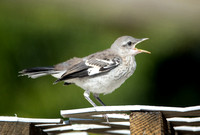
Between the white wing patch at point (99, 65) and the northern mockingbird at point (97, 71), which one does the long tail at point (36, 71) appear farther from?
Result: the white wing patch at point (99, 65)

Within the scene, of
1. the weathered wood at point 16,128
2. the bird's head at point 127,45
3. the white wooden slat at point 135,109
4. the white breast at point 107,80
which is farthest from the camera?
the bird's head at point 127,45

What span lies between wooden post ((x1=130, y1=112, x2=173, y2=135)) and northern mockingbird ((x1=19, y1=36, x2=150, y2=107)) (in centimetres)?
101

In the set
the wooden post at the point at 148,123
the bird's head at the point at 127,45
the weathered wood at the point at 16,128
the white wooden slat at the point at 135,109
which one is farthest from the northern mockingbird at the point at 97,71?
the wooden post at the point at 148,123

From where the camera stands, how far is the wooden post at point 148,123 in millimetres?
1986

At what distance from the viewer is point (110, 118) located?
2.21m

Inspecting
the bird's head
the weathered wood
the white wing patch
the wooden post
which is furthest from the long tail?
the wooden post

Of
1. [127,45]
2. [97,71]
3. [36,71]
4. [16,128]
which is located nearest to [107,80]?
[97,71]

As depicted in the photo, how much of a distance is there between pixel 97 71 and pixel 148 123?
117 cm

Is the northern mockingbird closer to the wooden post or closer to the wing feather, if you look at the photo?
the wing feather

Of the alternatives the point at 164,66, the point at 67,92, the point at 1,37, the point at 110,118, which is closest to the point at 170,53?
the point at 164,66

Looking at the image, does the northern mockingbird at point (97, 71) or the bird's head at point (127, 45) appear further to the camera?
the bird's head at point (127, 45)

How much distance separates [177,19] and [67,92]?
6.66 feet

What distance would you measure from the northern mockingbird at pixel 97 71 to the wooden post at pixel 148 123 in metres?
1.01

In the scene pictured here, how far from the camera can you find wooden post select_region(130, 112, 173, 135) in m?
1.99
